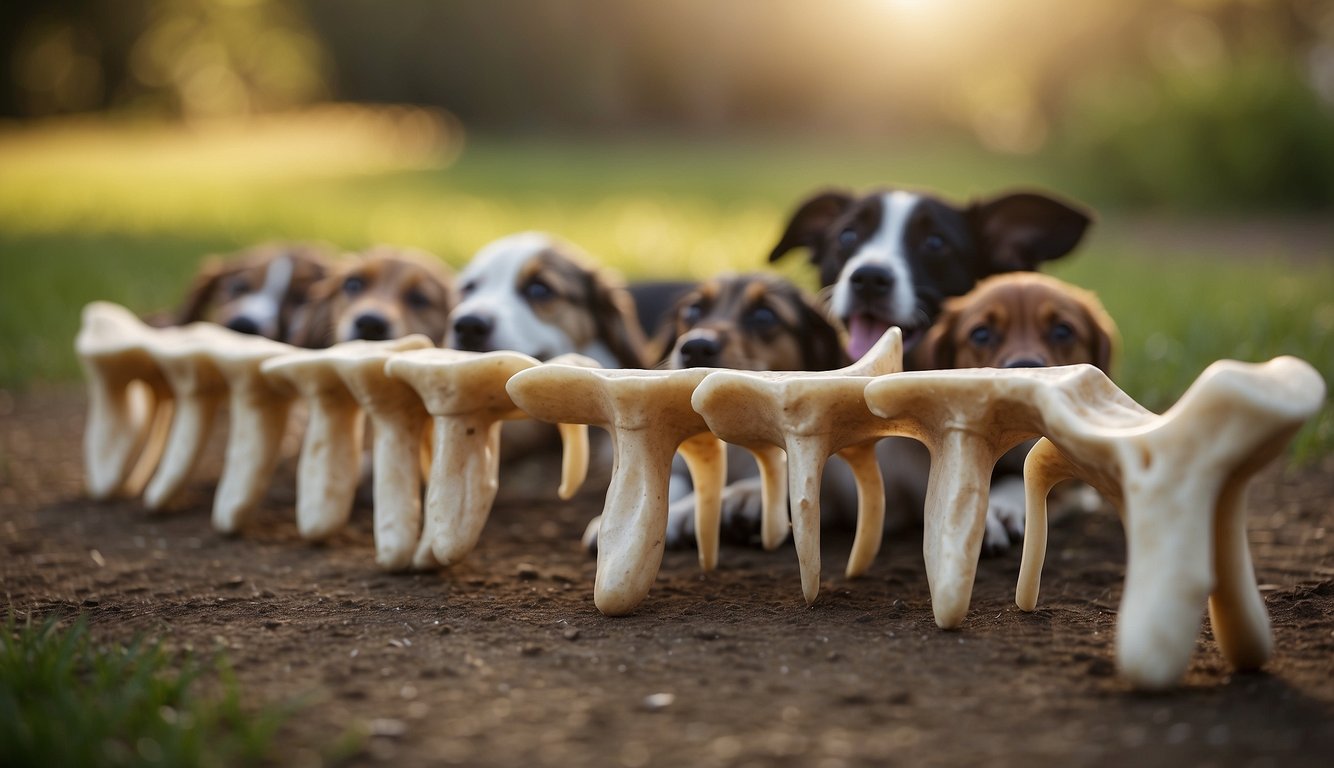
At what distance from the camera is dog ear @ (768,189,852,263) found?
17.1ft

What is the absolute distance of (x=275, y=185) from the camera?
18938 millimetres

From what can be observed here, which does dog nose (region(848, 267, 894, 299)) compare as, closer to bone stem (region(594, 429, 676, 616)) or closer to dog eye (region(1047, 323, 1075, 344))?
dog eye (region(1047, 323, 1075, 344))

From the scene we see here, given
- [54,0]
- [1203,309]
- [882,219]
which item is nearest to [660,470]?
[882,219]

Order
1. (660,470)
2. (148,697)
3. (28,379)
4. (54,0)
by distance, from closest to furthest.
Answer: (148,697)
(660,470)
(28,379)
(54,0)

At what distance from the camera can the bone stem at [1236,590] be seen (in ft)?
8.61

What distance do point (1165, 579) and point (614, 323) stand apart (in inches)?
132

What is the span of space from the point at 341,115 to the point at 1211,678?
43562 mm

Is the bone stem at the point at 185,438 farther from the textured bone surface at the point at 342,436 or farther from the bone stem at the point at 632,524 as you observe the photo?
the bone stem at the point at 632,524

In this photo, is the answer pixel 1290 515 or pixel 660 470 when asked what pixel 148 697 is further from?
pixel 1290 515

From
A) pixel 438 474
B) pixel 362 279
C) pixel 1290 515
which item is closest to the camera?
pixel 438 474

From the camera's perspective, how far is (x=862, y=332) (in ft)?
15.3

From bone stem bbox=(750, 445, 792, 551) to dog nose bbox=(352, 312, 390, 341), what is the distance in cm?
202

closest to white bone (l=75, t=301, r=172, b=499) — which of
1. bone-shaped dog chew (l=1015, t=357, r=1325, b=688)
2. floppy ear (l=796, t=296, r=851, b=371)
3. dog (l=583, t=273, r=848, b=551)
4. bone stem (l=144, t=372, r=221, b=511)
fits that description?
bone stem (l=144, t=372, r=221, b=511)

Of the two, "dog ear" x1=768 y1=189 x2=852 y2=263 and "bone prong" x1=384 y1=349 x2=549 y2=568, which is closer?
"bone prong" x1=384 y1=349 x2=549 y2=568
